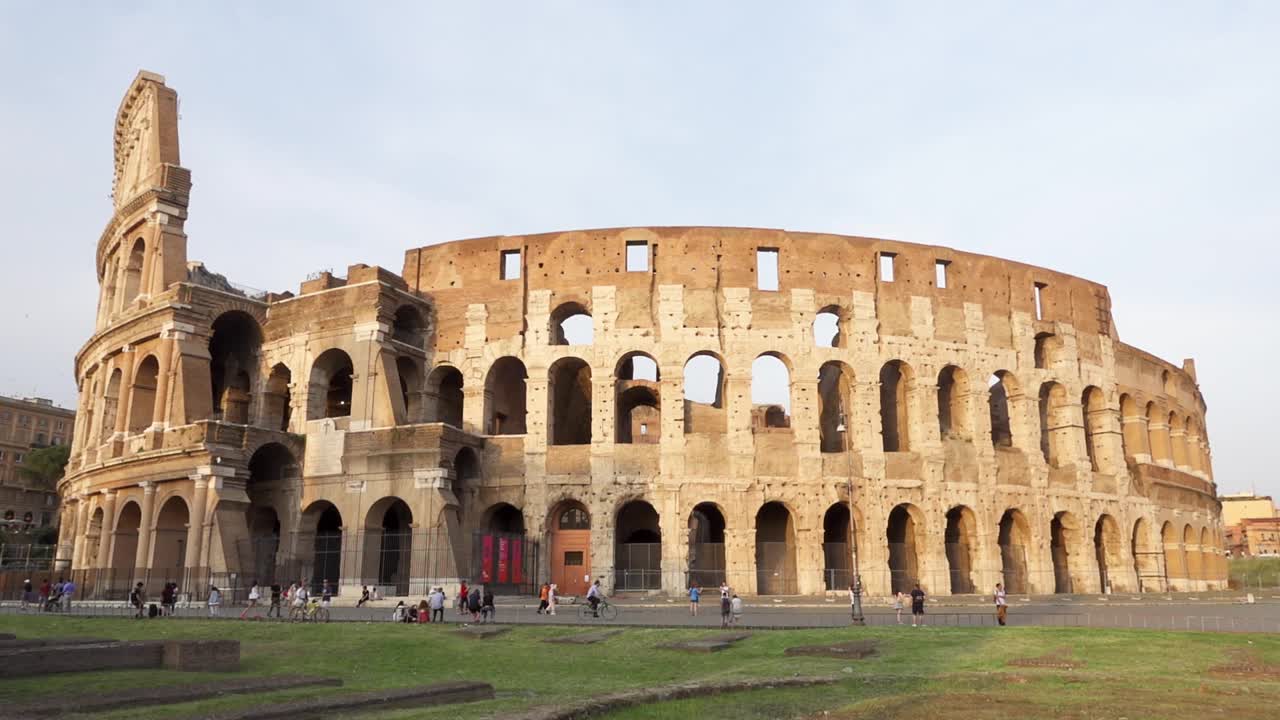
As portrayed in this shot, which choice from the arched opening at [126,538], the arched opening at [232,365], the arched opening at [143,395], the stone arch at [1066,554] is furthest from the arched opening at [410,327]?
the stone arch at [1066,554]

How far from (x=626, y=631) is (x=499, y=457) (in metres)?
15.0

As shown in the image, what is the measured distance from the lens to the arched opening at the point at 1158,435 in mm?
→ 44594

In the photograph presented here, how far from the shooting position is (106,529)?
35.1 metres

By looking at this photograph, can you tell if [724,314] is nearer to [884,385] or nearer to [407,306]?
[884,385]

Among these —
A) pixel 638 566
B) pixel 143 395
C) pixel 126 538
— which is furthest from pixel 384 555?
pixel 143 395

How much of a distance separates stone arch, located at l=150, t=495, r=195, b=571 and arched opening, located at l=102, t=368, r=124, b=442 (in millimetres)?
6467

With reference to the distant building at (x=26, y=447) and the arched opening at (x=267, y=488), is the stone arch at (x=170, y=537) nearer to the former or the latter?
the arched opening at (x=267, y=488)

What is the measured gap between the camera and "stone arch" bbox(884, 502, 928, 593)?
112 ft

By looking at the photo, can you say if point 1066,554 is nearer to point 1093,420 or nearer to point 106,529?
point 1093,420

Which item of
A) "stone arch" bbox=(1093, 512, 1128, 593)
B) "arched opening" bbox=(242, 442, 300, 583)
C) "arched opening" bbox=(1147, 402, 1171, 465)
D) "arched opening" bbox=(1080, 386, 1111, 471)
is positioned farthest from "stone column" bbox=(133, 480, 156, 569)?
"arched opening" bbox=(1147, 402, 1171, 465)

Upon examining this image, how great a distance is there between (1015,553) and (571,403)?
59.2ft

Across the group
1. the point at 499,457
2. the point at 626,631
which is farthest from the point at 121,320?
the point at 626,631

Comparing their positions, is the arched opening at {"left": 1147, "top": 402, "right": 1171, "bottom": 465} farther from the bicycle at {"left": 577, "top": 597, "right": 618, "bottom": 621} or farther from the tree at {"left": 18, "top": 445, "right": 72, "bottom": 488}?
the tree at {"left": 18, "top": 445, "right": 72, "bottom": 488}

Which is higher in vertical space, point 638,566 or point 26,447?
point 26,447
